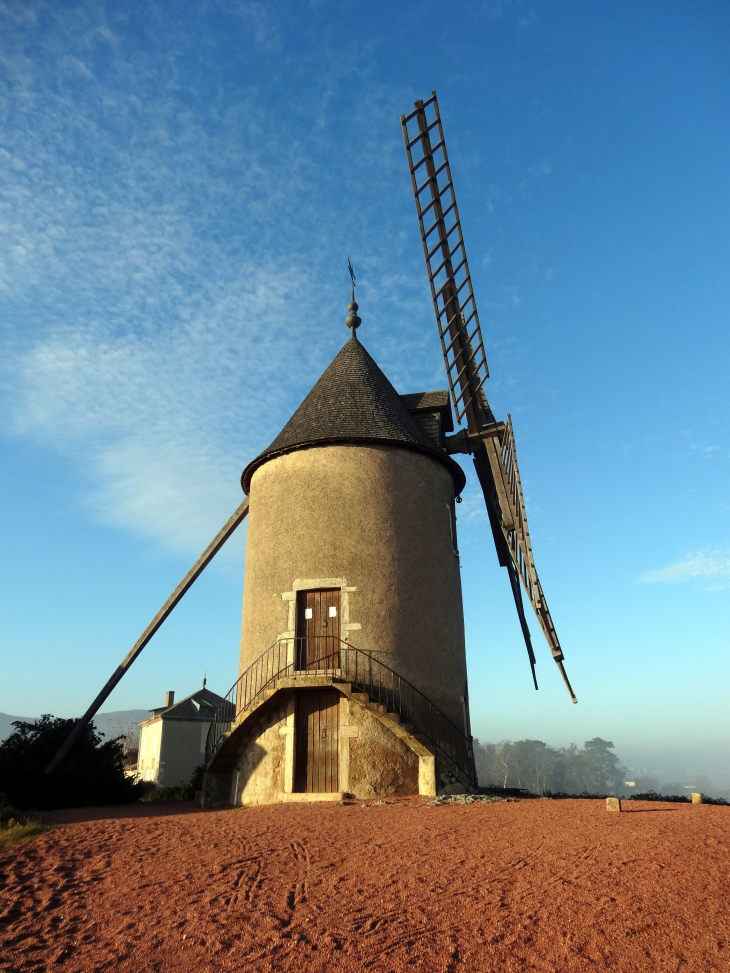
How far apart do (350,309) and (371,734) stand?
36.2 ft

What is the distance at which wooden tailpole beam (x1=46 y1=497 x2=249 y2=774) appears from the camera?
46.7 ft

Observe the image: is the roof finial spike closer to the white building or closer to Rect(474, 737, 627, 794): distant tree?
the white building

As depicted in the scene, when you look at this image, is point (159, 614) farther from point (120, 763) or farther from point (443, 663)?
point (443, 663)

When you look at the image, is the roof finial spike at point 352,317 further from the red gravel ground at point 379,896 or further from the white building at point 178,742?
the white building at point 178,742

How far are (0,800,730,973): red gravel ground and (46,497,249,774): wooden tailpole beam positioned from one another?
5.18 meters

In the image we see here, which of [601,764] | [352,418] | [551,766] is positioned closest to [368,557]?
A: [352,418]

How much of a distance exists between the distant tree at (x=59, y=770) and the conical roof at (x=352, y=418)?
6736mm

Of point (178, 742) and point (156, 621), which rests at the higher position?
point (156, 621)

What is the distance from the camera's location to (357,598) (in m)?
13.4

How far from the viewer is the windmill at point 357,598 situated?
12.5m

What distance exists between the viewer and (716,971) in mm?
5141

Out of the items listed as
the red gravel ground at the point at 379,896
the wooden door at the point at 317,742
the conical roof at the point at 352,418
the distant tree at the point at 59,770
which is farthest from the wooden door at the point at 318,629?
the distant tree at the point at 59,770

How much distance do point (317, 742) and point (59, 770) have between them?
5.48 metres

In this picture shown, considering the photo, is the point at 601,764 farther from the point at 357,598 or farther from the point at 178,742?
the point at 357,598
